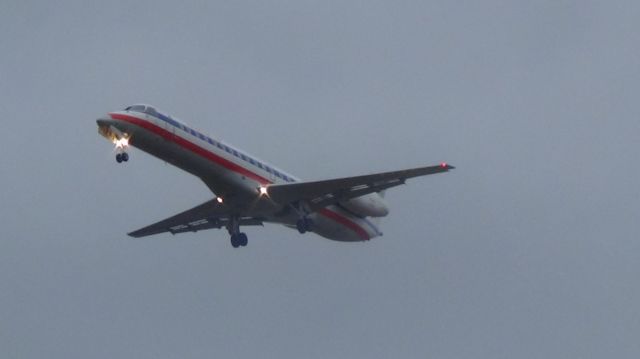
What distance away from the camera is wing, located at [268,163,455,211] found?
68.7m

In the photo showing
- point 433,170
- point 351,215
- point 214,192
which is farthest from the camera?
point 351,215

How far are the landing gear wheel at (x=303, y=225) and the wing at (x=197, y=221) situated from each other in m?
3.79

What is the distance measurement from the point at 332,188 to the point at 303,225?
2.41m

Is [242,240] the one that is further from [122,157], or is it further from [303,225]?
[122,157]

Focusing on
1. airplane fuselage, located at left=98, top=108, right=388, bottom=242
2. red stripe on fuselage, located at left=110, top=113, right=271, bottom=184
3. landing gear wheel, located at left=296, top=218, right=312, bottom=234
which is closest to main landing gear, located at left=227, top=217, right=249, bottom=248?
airplane fuselage, located at left=98, top=108, right=388, bottom=242

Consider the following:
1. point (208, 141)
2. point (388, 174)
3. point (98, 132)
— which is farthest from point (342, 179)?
point (98, 132)

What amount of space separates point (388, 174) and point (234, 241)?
32.6 feet

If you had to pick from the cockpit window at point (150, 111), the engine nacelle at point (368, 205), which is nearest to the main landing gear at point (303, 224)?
the engine nacelle at point (368, 205)

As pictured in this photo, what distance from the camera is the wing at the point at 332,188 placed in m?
68.7

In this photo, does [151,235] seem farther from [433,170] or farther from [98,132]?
[433,170]

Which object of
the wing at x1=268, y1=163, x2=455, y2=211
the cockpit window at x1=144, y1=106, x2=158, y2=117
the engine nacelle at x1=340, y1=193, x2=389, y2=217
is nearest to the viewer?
the cockpit window at x1=144, y1=106, x2=158, y2=117

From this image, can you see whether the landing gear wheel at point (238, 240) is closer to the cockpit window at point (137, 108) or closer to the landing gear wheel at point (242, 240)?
the landing gear wheel at point (242, 240)

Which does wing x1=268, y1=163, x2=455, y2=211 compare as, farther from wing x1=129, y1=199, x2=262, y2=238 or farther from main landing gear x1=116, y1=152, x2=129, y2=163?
main landing gear x1=116, y1=152, x2=129, y2=163

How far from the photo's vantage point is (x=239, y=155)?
68625mm
